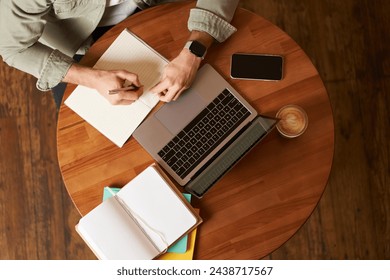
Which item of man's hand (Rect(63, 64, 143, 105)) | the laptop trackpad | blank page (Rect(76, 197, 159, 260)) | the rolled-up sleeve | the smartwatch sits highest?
the rolled-up sleeve

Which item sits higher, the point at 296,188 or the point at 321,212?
the point at 296,188

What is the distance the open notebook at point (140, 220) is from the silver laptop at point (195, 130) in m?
0.06

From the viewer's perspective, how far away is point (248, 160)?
121 centimetres

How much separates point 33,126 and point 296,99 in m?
1.28

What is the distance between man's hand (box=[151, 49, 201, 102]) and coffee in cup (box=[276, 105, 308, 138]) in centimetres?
28

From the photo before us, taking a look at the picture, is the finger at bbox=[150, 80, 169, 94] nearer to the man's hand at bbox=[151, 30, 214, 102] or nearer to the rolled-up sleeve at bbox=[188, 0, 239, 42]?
the man's hand at bbox=[151, 30, 214, 102]

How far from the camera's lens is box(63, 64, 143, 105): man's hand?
3.89 ft

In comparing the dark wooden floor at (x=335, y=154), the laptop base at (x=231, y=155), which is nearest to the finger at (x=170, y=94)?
the laptop base at (x=231, y=155)

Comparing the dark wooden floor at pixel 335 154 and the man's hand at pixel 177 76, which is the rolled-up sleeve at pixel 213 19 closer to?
the man's hand at pixel 177 76

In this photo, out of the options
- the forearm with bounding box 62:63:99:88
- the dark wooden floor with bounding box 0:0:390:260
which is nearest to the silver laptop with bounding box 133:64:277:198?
the forearm with bounding box 62:63:99:88

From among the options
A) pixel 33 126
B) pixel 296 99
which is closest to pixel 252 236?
pixel 296 99

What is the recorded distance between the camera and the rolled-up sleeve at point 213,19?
47.9 inches
